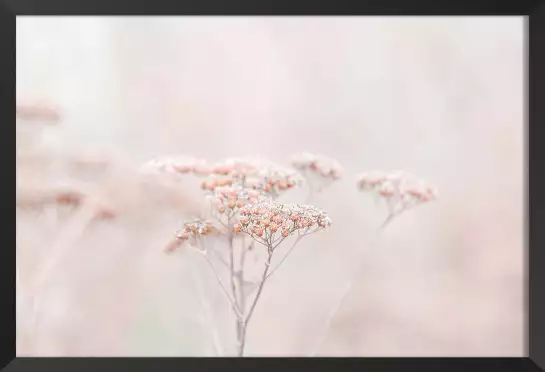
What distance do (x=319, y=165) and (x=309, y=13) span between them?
23.7 inches

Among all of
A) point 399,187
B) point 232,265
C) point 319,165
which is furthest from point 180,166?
point 399,187

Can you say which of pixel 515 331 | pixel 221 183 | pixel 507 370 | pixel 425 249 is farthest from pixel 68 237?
pixel 515 331

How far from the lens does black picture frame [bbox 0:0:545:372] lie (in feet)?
5.75

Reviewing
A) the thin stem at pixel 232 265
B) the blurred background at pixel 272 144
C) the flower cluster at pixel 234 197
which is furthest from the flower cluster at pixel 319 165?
the thin stem at pixel 232 265

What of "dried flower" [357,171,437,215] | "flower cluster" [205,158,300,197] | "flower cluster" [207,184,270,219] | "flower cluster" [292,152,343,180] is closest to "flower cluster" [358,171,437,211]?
"dried flower" [357,171,437,215]

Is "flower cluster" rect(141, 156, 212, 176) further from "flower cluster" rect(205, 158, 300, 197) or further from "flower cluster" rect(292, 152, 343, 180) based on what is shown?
"flower cluster" rect(292, 152, 343, 180)

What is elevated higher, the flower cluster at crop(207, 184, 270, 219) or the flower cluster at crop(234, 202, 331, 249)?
the flower cluster at crop(207, 184, 270, 219)

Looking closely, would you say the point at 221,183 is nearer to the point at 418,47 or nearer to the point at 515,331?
the point at 418,47

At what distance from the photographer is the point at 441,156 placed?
2.07 m

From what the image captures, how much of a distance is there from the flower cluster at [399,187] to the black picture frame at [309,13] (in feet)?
1.29

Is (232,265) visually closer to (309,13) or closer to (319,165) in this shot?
(319,165)

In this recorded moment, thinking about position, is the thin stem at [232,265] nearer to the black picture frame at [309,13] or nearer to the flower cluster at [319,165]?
the black picture frame at [309,13]

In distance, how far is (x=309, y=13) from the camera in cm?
177

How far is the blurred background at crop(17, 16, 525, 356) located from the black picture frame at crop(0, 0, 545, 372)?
189 millimetres
